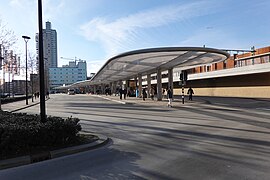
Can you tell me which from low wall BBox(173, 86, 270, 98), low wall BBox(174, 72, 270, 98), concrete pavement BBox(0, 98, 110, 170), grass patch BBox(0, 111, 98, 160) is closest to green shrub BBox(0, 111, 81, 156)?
grass patch BBox(0, 111, 98, 160)

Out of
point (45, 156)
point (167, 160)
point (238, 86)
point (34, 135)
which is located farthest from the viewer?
point (238, 86)

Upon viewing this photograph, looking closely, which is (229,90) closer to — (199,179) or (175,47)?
(175,47)

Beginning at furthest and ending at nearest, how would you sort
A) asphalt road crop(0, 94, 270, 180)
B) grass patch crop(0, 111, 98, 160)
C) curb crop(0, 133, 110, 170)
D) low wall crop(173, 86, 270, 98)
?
low wall crop(173, 86, 270, 98) < grass patch crop(0, 111, 98, 160) < curb crop(0, 133, 110, 170) < asphalt road crop(0, 94, 270, 180)

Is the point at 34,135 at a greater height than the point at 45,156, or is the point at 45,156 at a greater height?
the point at 34,135

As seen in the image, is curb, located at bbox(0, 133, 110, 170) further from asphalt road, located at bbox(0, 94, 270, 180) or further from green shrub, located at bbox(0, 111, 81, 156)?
green shrub, located at bbox(0, 111, 81, 156)

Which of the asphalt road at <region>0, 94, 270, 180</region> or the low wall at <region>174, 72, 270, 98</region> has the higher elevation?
the low wall at <region>174, 72, 270, 98</region>

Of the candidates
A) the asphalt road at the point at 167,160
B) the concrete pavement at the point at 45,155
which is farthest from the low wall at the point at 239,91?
the concrete pavement at the point at 45,155

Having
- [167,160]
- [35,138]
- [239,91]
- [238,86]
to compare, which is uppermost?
[238,86]

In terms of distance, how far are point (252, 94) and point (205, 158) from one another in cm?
3479

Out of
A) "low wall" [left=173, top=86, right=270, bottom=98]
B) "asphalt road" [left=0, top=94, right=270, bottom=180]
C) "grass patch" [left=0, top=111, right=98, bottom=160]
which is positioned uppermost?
"low wall" [left=173, top=86, right=270, bottom=98]

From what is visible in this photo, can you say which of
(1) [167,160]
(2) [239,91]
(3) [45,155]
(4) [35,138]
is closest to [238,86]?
(2) [239,91]

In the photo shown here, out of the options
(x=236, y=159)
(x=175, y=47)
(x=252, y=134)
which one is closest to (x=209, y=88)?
(x=175, y=47)

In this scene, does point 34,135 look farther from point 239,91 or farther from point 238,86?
point 238,86

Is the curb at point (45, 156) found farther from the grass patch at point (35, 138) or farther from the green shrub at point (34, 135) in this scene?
the green shrub at point (34, 135)
